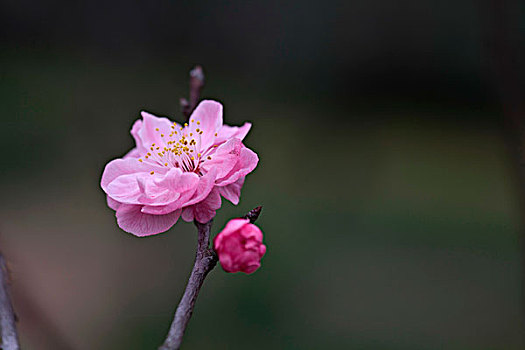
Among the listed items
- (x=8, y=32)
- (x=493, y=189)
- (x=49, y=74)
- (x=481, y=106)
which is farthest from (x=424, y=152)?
(x=8, y=32)

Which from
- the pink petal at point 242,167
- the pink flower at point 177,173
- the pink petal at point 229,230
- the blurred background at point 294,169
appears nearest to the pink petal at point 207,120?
the pink flower at point 177,173

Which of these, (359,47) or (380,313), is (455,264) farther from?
(359,47)

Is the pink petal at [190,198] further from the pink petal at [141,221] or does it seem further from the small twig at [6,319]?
the small twig at [6,319]

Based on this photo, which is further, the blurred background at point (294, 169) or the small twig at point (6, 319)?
the blurred background at point (294, 169)

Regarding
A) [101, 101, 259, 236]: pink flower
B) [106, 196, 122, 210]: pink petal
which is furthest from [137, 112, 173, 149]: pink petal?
[106, 196, 122, 210]: pink petal

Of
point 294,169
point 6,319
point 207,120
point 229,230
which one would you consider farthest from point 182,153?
point 294,169

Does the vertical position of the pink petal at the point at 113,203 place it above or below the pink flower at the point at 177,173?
below

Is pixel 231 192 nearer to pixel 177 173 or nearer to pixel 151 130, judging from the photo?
pixel 177 173
